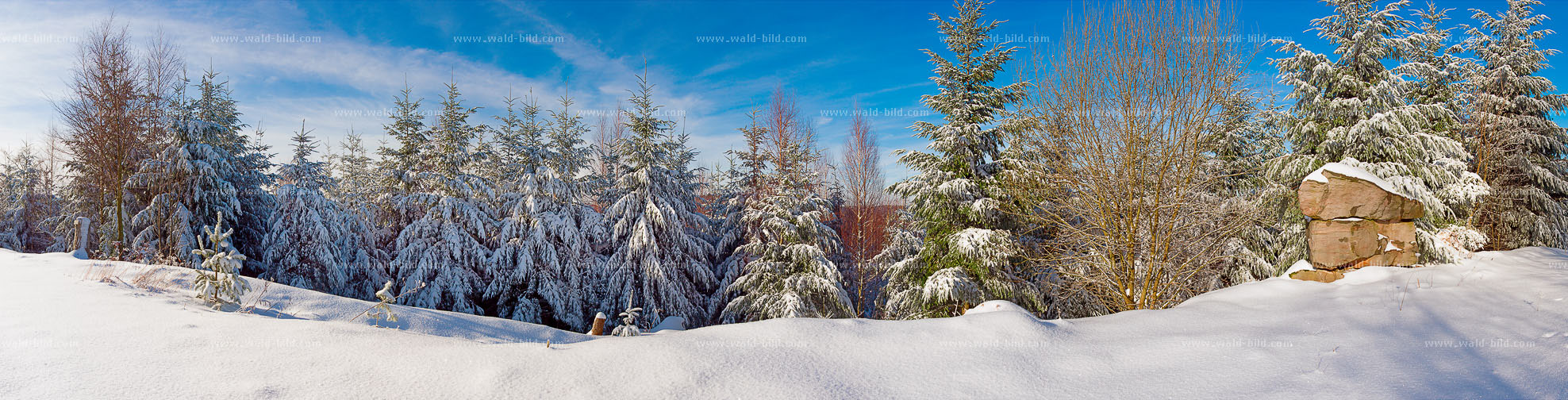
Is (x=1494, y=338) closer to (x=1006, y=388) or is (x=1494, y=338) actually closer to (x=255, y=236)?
(x=1006, y=388)

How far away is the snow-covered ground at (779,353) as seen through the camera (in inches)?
130

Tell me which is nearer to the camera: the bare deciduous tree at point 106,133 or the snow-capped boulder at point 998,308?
the snow-capped boulder at point 998,308

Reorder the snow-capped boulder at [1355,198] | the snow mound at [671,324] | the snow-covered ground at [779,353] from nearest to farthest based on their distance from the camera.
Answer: the snow-covered ground at [779,353]
the snow-capped boulder at [1355,198]
the snow mound at [671,324]

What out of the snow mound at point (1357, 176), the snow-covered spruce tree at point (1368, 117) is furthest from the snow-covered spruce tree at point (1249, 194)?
the snow mound at point (1357, 176)

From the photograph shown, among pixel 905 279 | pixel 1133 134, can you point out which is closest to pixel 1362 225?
pixel 1133 134

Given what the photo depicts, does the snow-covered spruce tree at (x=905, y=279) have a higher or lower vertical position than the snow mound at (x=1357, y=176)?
lower

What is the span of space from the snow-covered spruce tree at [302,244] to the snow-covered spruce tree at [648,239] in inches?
297

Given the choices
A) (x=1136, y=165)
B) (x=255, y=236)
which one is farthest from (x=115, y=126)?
(x=1136, y=165)

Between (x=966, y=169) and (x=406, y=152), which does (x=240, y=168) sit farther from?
(x=966, y=169)

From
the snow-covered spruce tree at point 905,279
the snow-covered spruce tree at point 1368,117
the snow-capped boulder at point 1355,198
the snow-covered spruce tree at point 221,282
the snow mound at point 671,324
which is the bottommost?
the snow mound at point 671,324

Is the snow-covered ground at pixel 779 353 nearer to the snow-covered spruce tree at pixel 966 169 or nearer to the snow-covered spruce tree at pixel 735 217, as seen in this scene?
the snow-covered spruce tree at pixel 966 169

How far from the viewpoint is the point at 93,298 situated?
4.85 meters

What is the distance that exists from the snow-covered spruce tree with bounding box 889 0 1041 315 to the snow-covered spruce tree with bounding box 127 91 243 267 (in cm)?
1814

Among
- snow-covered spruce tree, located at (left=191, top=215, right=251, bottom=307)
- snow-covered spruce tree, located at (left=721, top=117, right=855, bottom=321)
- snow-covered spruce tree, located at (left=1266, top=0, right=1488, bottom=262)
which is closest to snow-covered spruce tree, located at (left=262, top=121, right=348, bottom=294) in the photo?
snow-covered spruce tree, located at (left=721, top=117, right=855, bottom=321)
